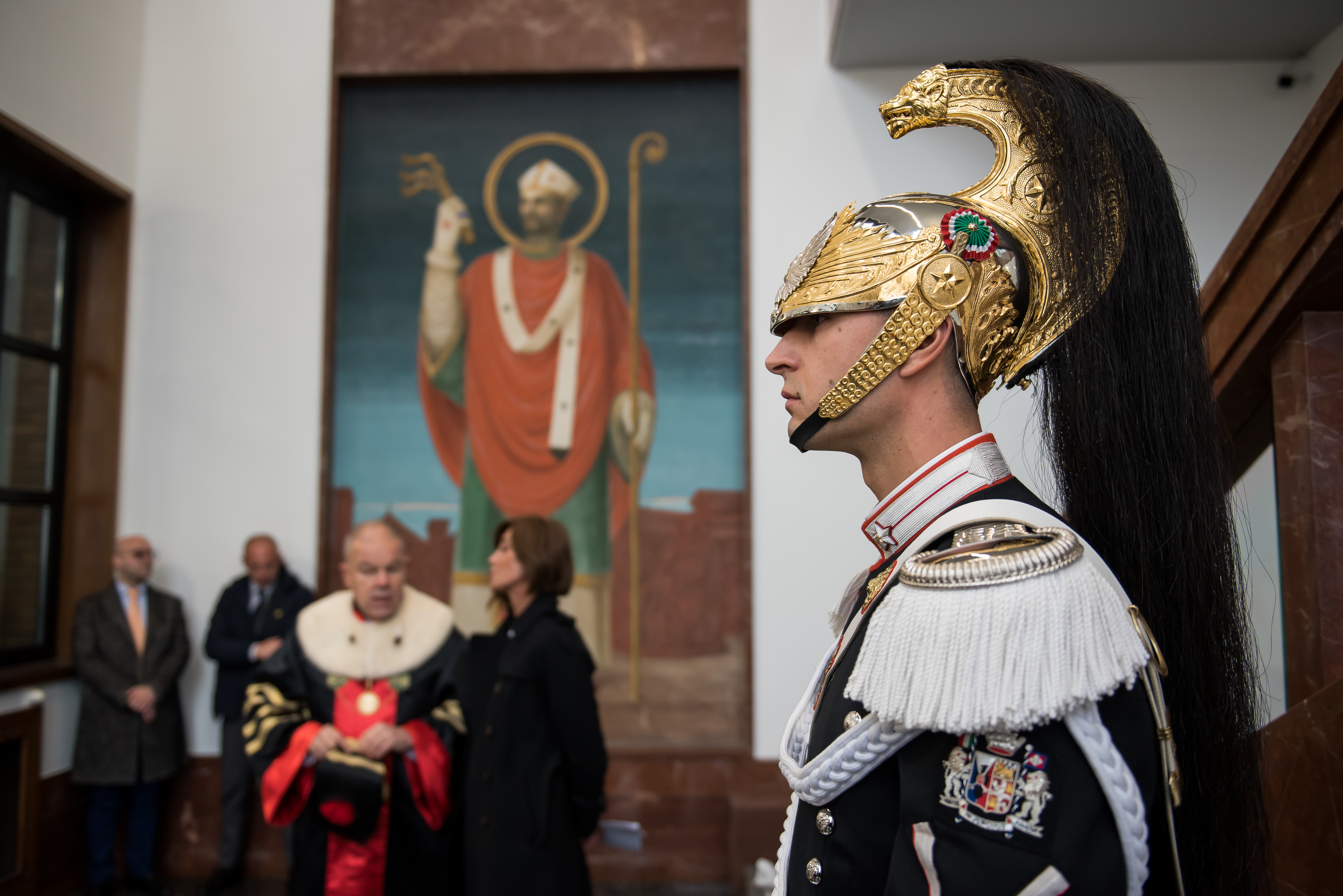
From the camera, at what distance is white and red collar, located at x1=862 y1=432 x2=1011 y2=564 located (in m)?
1.22

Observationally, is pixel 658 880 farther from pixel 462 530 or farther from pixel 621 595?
pixel 462 530

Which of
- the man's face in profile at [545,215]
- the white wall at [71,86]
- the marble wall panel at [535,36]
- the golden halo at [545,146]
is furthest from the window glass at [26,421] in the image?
the man's face in profile at [545,215]

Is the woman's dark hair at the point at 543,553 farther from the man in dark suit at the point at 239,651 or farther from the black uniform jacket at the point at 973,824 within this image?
the man in dark suit at the point at 239,651

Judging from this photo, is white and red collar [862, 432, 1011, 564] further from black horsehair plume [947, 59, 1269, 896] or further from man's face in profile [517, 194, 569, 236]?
man's face in profile [517, 194, 569, 236]

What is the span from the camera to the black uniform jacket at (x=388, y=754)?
3295mm

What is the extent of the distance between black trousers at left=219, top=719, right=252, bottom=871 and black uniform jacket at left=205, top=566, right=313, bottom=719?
0.36ft

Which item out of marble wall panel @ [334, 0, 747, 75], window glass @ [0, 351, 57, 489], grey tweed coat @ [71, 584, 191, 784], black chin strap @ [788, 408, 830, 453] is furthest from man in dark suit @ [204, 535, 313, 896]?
black chin strap @ [788, 408, 830, 453]

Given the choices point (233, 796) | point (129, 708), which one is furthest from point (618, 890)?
point (129, 708)

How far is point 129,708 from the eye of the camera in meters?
5.09

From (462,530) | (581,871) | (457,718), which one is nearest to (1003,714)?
(581,871)

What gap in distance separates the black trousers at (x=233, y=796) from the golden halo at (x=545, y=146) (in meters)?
3.32

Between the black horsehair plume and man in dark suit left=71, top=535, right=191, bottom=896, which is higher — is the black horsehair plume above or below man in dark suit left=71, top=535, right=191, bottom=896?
above

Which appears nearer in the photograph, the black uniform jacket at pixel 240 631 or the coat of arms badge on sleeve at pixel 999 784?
the coat of arms badge on sleeve at pixel 999 784

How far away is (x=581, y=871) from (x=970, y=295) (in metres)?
2.60
